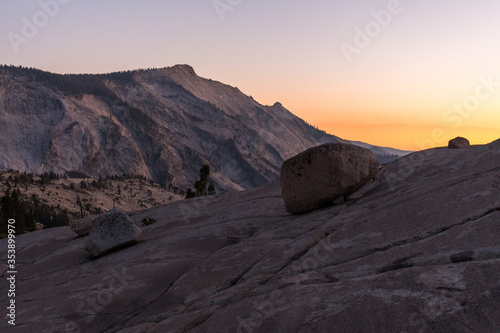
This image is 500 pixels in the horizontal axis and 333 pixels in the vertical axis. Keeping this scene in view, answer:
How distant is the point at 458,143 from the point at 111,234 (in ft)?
69.9

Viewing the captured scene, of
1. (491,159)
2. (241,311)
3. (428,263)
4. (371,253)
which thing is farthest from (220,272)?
(491,159)

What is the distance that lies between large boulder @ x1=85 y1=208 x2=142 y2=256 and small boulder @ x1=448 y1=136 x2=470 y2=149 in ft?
64.2

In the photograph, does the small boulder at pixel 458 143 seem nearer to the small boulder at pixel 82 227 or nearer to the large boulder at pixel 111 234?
the large boulder at pixel 111 234

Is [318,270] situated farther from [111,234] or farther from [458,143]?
[458,143]

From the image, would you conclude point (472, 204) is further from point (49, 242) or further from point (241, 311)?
point (49, 242)

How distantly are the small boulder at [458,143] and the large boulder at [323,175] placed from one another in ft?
29.8

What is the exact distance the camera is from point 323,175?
17234 mm

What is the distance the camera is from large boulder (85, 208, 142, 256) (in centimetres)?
1986

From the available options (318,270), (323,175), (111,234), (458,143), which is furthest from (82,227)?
(458,143)

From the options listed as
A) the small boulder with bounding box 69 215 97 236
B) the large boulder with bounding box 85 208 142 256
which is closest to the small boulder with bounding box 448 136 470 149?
the large boulder with bounding box 85 208 142 256

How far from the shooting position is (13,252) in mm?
24031

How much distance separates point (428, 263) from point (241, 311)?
407 centimetres

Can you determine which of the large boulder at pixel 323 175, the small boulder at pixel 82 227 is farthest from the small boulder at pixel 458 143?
the small boulder at pixel 82 227

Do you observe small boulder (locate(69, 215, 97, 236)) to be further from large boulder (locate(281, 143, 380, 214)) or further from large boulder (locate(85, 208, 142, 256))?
large boulder (locate(281, 143, 380, 214))
